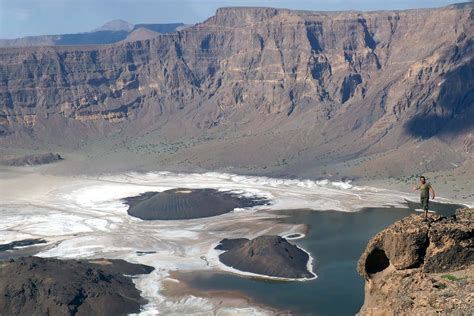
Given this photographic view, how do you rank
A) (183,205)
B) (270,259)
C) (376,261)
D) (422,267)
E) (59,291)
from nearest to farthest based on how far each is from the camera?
(422,267) → (376,261) → (59,291) → (270,259) → (183,205)

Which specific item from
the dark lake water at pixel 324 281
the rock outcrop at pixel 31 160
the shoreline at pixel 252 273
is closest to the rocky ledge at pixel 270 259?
the shoreline at pixel 252 273

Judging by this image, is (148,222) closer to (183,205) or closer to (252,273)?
(183,205)

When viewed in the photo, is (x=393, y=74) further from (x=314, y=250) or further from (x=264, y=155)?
(x=314, y=250)

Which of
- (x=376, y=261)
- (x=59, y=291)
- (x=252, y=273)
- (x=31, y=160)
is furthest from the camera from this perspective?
(x=31, y=160)

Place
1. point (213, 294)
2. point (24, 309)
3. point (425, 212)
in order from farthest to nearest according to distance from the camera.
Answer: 1. point (213, 294)
2. point (24, 309)
3. point (425, 212)

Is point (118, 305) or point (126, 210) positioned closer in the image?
point (118, 305)

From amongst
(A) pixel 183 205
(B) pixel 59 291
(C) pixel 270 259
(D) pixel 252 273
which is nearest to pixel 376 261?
(B) pixel 59 291

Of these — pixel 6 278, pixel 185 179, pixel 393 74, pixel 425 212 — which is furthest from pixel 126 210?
pixel 425 212
